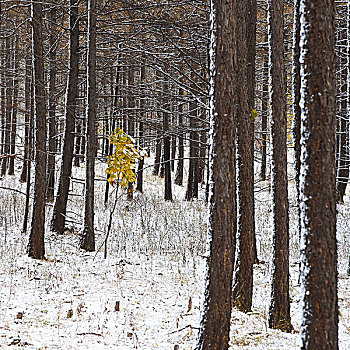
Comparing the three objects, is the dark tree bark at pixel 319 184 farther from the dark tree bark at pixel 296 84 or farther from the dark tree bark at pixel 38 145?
the dark tree bark at pixel 38 145

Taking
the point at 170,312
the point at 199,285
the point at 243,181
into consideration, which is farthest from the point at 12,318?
the point at 243,181

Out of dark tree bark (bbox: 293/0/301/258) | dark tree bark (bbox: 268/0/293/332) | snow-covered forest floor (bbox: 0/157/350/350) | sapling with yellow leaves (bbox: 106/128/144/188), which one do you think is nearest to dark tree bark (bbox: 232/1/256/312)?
snow-covered forest floor (bbox: 0/157/350/350)

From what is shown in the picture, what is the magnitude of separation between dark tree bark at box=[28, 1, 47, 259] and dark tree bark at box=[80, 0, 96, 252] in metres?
1.36

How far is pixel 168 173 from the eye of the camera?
18094 millimetres

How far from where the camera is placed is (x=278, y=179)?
246 inches

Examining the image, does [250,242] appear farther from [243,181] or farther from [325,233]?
[325,233]

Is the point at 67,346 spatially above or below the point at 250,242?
below

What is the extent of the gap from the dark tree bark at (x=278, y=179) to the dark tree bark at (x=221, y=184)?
1919 millimetres

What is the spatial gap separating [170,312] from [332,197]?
4.01m

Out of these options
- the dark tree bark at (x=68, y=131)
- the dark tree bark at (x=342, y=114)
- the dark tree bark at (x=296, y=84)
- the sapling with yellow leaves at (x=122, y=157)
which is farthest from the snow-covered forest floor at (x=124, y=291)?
the dark tree bark at (x=342, y=114)

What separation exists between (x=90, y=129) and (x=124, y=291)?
4.35 metres

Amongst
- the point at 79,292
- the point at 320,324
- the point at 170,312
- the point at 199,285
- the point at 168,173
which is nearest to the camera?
the point at 320,324

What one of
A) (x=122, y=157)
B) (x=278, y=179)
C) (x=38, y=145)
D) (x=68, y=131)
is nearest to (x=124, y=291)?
(x=122, y=157)

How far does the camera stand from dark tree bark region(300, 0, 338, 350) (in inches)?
128
